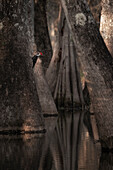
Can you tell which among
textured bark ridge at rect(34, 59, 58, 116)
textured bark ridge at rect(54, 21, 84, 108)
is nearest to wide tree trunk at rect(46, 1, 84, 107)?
textured bark ridge at rect(54, 21, 84, 108)

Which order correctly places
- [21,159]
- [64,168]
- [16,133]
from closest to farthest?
[64,168], [21,159], [16,133]

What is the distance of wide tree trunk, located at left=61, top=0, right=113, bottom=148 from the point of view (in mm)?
9938

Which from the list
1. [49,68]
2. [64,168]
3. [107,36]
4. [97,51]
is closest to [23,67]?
[107,36]

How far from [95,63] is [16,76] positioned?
3880mm

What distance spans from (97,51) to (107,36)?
1.70 metres

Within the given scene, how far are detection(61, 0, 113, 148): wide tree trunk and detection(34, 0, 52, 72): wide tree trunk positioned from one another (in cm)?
1366

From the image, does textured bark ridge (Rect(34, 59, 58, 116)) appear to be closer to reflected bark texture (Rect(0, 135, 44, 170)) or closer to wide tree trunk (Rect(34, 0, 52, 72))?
wide tree trunk (Rect(34, 0, 52, 72))

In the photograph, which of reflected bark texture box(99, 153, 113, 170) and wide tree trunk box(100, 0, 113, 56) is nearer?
reflected bark texture box(99, 153, 113, 170)

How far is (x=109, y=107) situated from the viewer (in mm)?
9922

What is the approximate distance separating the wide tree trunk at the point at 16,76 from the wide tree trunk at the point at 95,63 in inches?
137

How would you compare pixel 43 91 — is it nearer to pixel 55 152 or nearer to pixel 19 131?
pixel 19 131

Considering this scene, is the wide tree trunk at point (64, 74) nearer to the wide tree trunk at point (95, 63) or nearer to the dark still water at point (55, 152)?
the dark still water at point (55, 152)

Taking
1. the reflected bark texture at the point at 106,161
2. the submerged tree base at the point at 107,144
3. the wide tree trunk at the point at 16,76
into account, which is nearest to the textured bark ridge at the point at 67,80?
the wide tree trunk at the point at 16,76

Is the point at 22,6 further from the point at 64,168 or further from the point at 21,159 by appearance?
the point at 64,168
